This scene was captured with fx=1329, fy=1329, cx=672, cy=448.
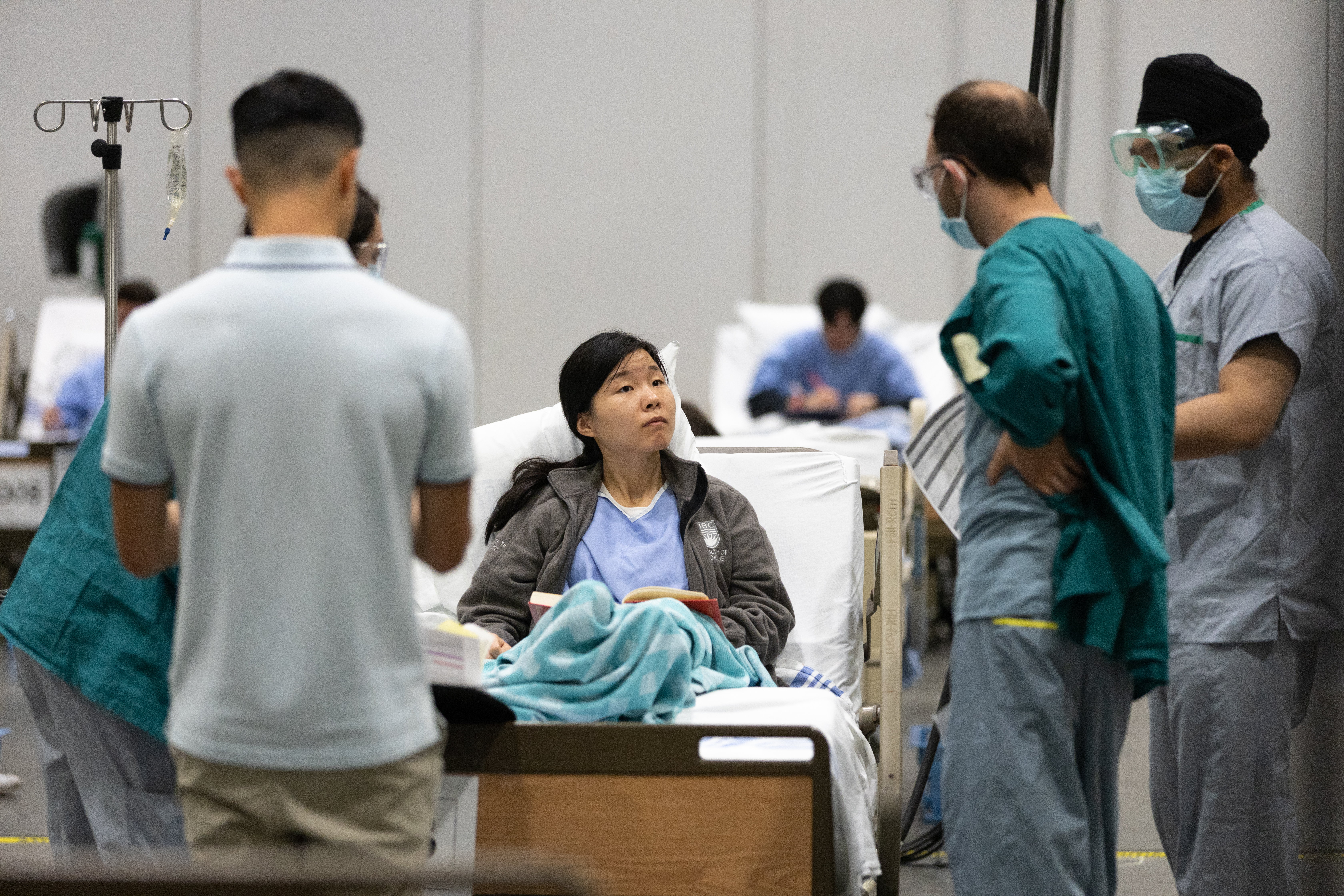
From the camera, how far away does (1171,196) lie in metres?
2.43

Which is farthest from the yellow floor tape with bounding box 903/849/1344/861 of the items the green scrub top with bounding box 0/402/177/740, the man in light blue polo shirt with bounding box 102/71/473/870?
the man in light blue polo shirt with bounding box 102/71/473/870

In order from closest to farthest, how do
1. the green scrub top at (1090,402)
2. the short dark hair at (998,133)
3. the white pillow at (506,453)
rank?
the green scrub top at (1090,402)
the short dark hair at (998,133)
the white pillow at (506,453)

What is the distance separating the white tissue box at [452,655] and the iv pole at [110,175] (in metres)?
1.03

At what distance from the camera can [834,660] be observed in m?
2.87

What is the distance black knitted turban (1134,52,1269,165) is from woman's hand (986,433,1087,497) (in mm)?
923

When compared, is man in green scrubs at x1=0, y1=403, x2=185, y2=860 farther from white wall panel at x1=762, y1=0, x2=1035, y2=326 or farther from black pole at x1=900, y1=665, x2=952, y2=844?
white wall panel at x1=762, y1=0, x2=1035, y2=326

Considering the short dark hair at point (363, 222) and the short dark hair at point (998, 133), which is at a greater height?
the short dark hair at point (998, 133)

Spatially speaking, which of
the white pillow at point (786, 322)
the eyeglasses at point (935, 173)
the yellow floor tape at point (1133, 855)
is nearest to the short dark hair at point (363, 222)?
the eyeglasses at point (935, 173)

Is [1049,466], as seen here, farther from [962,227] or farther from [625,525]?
[625,525]

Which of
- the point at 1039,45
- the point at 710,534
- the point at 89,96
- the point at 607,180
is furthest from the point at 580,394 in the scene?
the point at 89,96

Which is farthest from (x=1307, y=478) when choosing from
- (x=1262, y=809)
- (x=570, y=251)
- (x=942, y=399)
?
(x=570, y=251)

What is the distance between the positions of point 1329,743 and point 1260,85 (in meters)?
5.67

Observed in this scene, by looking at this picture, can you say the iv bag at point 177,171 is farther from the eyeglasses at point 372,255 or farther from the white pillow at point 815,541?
the white pillow at point 815,541

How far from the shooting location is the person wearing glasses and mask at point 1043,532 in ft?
5.89
